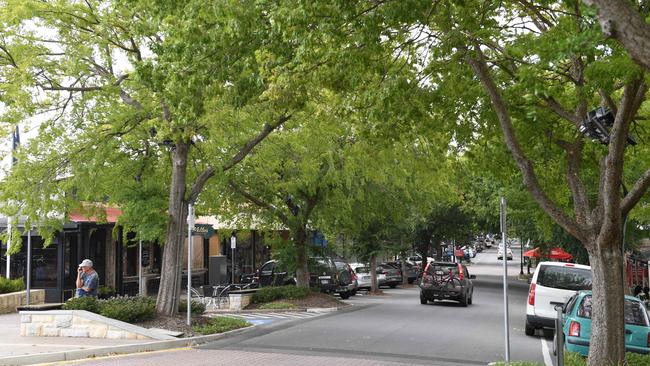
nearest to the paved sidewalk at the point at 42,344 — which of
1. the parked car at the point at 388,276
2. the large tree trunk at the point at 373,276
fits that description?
the large tree trunk at the point at 373,276

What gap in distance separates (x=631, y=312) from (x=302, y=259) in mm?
14037

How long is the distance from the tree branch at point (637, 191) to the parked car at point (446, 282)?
14.8 metres

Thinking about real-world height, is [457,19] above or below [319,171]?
above

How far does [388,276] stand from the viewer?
3847cm

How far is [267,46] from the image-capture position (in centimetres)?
1023

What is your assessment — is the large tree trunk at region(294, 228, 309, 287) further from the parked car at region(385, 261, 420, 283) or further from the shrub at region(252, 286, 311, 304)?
the parked car at region(385, 261, 420, 283)

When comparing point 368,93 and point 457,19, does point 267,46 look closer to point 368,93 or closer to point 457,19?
point 368,93

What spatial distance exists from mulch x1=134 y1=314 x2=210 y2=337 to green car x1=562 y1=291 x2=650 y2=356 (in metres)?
7.66

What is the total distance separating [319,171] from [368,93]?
10746mm

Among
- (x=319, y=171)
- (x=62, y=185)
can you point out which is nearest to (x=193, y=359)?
(x=62, y=185)

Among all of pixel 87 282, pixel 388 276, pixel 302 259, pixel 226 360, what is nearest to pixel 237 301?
pixel 302 259

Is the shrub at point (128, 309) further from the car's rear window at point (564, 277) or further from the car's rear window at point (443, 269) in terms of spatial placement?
the car's rear window at point (443, 269)

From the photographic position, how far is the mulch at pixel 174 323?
14242 millimetres

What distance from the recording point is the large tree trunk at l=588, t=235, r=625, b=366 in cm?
927
